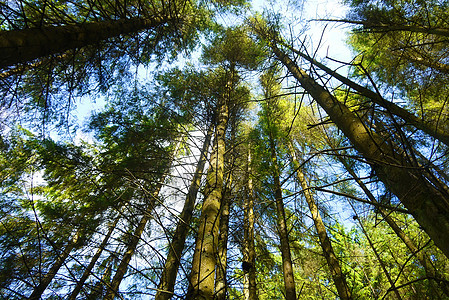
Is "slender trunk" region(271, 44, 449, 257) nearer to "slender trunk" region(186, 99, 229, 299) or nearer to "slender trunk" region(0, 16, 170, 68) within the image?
"slender trunk" region(186, 99, 229, 299)

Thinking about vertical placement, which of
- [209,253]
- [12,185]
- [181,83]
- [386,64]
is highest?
[386,64]

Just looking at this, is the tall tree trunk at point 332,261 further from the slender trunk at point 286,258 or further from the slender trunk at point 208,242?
the slender trunk at point 208,242

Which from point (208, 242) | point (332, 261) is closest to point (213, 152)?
point (208, 242)

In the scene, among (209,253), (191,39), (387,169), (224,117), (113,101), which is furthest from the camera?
(191,39)

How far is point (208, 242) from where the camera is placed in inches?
83.1

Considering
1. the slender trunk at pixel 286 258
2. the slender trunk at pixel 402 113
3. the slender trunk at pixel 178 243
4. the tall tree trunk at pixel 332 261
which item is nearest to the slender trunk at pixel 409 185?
the slender trunk at pixel 402 113

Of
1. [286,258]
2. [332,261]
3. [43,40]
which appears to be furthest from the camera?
[332,261]

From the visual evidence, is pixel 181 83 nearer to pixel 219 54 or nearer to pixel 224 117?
pixel 219 54

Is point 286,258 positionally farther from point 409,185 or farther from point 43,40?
point 43,40

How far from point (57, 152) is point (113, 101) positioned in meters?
2.11

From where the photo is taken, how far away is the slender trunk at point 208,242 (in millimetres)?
1634

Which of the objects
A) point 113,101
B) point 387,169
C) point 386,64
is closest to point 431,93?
point 386,64

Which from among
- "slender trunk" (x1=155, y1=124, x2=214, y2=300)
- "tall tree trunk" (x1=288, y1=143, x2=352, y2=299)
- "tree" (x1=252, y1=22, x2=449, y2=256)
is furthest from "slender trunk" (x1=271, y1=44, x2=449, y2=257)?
"slender trunk" (x1=155, y1=124, x2=214, y2=300)

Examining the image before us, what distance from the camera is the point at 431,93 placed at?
671 cm
